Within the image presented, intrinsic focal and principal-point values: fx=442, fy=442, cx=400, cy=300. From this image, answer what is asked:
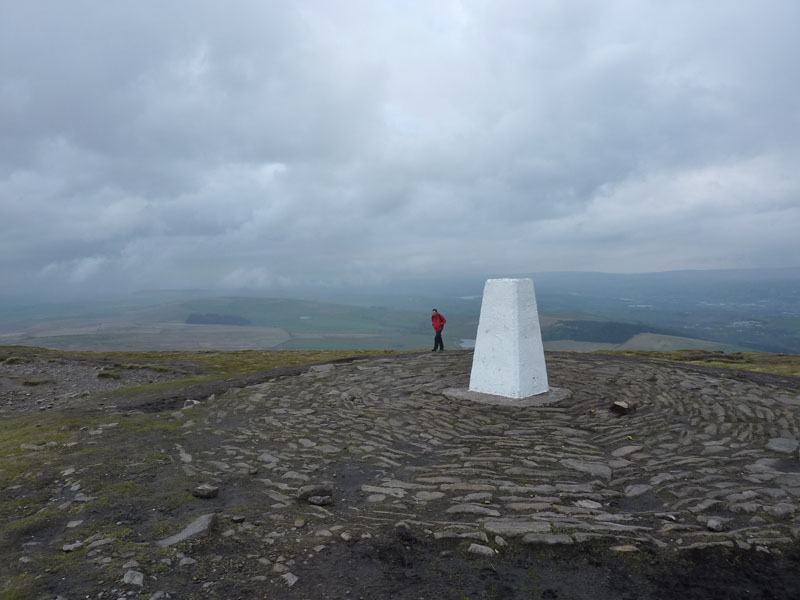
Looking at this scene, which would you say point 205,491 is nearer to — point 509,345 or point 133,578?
point 133,578

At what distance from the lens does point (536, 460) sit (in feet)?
31.0

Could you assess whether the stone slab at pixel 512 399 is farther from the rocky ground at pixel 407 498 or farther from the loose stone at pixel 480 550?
the loose stone at pixel 480 550

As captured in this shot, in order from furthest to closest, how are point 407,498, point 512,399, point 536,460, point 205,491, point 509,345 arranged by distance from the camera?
1. point 509,345
2. point 512,399
3. point 536,460
4. point 407,498
5. point 205,491

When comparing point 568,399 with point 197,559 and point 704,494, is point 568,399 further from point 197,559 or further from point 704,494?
point 197,559

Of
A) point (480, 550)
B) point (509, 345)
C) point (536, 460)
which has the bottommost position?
point (536, 460)

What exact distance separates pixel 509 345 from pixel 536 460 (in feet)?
17.8

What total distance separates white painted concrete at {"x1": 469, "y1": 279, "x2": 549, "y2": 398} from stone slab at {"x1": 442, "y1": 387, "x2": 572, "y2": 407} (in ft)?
0.67

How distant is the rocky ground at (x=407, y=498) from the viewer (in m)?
5.18

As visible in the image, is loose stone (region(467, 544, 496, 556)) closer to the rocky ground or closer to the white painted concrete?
the rocky ground

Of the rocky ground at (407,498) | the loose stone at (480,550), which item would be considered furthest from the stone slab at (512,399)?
the loose stone at (480,550)

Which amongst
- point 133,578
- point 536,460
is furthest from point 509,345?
point 133,578

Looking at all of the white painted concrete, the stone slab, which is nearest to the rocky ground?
the stone slab

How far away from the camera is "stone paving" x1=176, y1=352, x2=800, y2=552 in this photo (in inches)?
258

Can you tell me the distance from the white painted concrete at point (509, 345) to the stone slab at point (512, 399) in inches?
8.1
